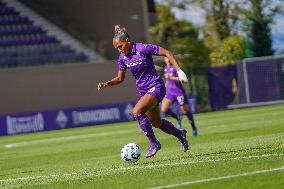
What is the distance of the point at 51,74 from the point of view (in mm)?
40875

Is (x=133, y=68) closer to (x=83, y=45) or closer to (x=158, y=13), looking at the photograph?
(x=83, y=45)

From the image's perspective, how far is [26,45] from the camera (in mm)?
41719

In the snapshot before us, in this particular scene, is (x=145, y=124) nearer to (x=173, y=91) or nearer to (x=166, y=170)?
(x=166, y=170)

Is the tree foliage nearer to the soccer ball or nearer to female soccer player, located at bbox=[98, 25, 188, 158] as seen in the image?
female soccer player, located at bbox=[98, 25, 188, 158]

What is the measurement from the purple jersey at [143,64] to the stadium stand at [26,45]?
27.4 metres

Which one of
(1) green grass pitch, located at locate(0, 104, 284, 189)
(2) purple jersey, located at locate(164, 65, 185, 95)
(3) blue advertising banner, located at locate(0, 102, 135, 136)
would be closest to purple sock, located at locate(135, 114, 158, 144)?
(1) green grass pitch, located at locate(0, 104, 284, 189)

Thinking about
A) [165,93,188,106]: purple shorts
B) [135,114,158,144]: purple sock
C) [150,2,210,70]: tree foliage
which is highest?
[135,114,158,144]: purple sock

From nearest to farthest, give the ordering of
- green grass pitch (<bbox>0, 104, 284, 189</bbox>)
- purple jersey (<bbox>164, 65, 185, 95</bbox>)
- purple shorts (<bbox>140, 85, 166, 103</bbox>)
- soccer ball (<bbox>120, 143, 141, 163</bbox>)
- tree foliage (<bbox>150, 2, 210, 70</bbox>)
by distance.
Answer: green grass pitch (<bbox>0, 104, 284, 189</bbox>) < soccer ball (<bbox>120, 143, 141, 163</bbox>) < purple shorts (<bbox>140, 85, 166, 103</bbox>) < purple jersey (<bbox>164, 65, 185, 95</bbox>) < tree foliage (<bbox>150, 2, 210, 70</bbox>)

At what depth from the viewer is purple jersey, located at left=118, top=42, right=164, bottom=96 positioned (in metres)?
13.0

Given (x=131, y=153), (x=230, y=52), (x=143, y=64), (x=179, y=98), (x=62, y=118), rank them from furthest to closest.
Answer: (x=230, y=52)
(x=62, y=118)
(x=179, y=98)
(x=143, y=64)
(x=131, y=153)

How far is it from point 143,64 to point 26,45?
29.4m

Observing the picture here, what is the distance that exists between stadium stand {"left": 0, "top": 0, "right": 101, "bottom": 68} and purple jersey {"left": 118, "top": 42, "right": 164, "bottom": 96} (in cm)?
2736

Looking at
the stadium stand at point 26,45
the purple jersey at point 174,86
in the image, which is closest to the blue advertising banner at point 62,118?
the stadium stand at point 26,45

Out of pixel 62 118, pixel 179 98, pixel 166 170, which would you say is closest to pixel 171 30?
pixel 62 118
